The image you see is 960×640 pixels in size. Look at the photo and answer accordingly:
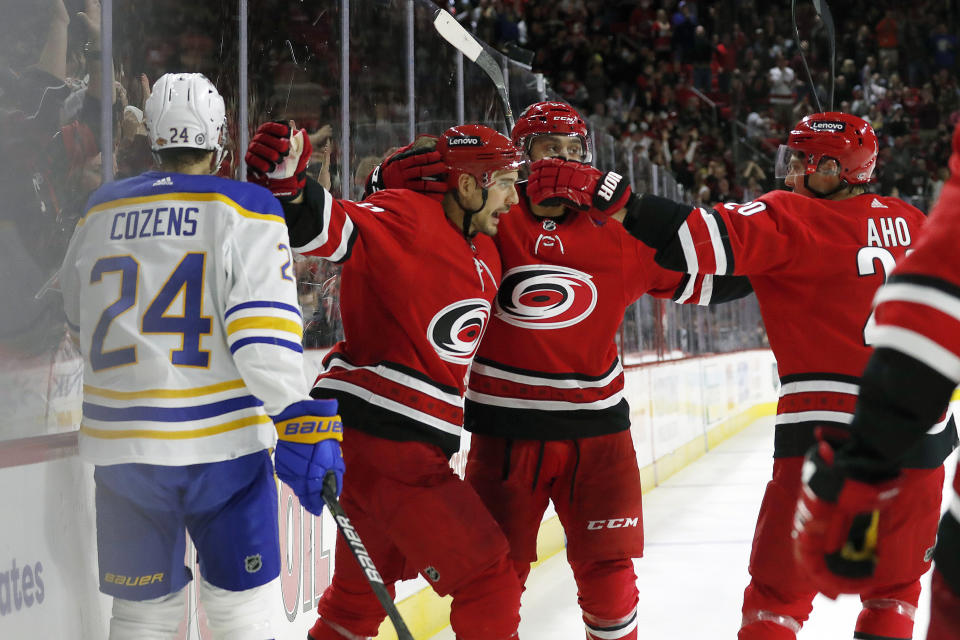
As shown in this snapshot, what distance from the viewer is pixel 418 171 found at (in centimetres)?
231

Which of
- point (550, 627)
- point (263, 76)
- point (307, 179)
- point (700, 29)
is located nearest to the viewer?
point (307, 179)

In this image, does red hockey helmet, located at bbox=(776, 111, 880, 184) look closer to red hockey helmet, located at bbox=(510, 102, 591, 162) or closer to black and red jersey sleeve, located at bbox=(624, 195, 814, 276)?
black and red jersey sleeve, located at bbox=(624, 195, 814, 276)

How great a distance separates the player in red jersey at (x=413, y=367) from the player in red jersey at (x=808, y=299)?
195 millimetres

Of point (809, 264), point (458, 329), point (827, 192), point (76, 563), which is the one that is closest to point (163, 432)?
point (76, 563)

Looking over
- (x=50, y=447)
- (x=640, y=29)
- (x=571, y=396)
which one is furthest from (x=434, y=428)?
(x=640, y=29)

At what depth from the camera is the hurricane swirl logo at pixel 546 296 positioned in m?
2.41

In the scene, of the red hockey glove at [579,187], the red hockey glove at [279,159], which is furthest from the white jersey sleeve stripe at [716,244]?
the red hockey glove at [279,159]

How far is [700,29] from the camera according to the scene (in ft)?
44.9

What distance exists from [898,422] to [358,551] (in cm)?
110

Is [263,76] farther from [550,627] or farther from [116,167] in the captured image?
[550,627]

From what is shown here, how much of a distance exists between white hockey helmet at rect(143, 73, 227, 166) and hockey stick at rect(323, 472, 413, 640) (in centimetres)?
65

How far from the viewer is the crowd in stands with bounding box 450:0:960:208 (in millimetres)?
12414

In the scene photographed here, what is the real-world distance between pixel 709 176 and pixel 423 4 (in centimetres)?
890

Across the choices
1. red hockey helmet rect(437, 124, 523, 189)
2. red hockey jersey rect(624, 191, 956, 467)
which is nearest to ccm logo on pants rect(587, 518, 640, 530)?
red hockey jersey rect(624, 191, 956, 467)
